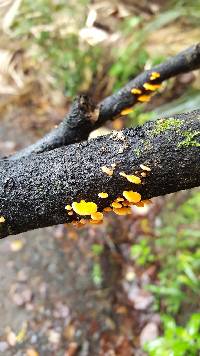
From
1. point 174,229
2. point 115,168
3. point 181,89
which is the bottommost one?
point 174,229

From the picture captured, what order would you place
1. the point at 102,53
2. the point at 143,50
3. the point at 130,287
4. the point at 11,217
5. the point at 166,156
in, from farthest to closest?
the point at 102,53, the point at 143,50, the point at 130,287, the point at 11,217, the point at 166,156

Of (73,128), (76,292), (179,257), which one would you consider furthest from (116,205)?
(76,292)

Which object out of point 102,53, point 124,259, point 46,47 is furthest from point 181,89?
point 124,259

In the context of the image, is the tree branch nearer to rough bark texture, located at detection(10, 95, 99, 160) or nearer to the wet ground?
rough bark texture, located at detection(10, 95, 99, 160)

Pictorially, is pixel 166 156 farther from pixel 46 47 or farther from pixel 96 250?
pixel 46 47

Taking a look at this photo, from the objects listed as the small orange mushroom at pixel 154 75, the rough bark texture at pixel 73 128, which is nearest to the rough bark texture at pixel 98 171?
the rough bark texture at pixel 73 128

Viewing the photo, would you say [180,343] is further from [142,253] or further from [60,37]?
[60,37]

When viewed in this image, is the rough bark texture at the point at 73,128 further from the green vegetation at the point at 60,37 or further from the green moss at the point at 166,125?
the green vegetation at the point at 60,37
